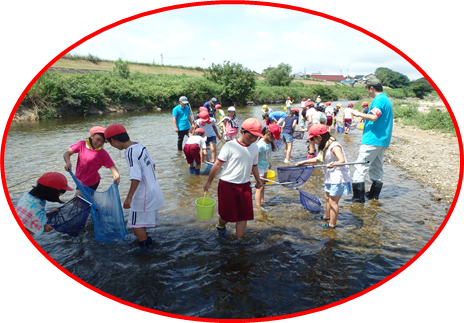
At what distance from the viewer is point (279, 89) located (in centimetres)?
6031

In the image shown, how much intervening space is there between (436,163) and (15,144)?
1754 cm

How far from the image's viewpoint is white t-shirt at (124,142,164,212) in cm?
377

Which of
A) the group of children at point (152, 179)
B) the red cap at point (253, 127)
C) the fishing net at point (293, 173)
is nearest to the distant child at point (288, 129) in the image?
the fishing net at point (293, 173)

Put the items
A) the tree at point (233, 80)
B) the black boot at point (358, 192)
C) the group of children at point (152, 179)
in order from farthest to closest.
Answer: the tree at point (233, 80) → the black boot at point (358, 192) → the group of children at point (152, 179)

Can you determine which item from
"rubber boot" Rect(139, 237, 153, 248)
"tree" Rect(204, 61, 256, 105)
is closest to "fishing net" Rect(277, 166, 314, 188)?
"rubber boot" Rect(139, 237, 153, 248)

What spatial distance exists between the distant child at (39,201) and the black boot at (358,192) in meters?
5.74

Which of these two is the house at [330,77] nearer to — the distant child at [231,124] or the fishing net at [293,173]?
the distant child at [231,124]

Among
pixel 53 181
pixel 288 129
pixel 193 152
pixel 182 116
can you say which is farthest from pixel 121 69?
pixel 53 181

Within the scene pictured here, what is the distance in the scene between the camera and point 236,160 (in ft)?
13.4

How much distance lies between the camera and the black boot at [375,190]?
629 centimetres

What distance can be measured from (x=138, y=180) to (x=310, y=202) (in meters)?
3.56

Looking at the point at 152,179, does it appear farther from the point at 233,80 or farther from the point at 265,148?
the point at 233,80

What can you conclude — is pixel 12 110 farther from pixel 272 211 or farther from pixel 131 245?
pixel 272 211

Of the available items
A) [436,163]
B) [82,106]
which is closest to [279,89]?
[82,106]
